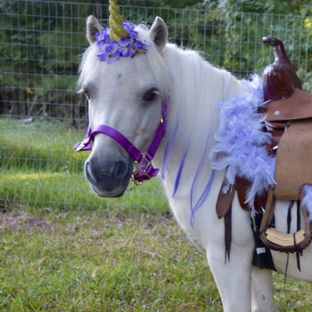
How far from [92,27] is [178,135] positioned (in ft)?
2.06

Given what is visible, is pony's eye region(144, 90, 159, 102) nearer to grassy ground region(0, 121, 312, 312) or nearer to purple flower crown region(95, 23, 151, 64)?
purple flower crown region(95, 23, 151, 64)

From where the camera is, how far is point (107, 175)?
1.57m

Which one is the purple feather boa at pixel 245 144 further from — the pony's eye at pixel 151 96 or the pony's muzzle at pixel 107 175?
the pony's muzzle at pixel 107 175

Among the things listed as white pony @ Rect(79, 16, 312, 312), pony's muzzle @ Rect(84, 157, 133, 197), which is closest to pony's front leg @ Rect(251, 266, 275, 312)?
white pony @ Rect(79, 16, 312, 312)

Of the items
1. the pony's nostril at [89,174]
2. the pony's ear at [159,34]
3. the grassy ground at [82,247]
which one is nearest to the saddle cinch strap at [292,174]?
the pony's ear at [159,34]

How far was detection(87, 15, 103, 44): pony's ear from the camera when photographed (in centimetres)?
185

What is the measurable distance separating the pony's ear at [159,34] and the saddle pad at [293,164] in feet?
2.19

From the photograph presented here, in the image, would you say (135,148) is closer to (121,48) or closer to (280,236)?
(121,48)

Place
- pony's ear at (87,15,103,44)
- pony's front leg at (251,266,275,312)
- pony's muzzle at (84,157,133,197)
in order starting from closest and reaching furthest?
pony's muzzle at (84,157,133,197), pony's ear at (87,15,103,44), pony's front leg at (251,266,275,312)

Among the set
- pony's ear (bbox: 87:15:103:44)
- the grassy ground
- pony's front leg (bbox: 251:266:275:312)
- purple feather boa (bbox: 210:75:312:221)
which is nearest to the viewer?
purple feather boa (bbox: 210:75:312:221)

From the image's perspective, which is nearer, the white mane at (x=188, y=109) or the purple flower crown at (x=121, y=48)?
the purple flower crown at (x=121, y=48)

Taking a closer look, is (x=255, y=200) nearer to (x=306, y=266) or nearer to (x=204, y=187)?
(x=204, y=187)

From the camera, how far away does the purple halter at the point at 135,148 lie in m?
1.63

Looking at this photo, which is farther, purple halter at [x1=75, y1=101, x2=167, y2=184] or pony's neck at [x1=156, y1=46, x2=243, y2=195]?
pony's neck at [x1=156, y1=46, x2=243, y2=195]
